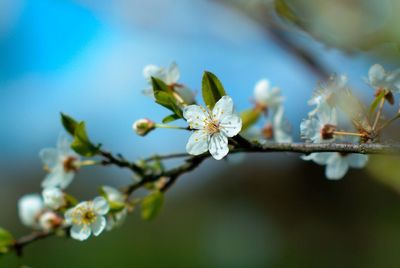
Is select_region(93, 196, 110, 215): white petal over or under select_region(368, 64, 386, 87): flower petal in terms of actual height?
under

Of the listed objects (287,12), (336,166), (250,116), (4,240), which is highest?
(287,12)

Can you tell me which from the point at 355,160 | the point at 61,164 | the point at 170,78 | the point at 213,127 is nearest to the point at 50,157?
the point at 61,164

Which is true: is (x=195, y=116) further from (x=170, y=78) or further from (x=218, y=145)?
(x=170, y=78)

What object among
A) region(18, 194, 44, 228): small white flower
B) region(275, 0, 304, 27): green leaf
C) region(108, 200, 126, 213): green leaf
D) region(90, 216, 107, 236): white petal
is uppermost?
region(275, 0, 304, 27): green leaf

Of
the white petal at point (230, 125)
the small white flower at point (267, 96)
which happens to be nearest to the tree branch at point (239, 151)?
the white petal at point (230, 125)

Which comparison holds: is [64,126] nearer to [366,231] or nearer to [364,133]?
[364,133]

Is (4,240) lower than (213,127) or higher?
lower

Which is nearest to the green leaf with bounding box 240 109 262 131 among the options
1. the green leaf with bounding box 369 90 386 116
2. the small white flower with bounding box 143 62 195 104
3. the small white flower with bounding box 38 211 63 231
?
the small white flower with bounding box 143 62 195 104

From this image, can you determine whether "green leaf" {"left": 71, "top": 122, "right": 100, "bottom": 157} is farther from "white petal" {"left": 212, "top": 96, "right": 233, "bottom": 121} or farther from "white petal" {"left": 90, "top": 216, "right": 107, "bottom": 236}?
"white petal" {"left": 212, "top": 96, "right": 233, "bottom": 121}
